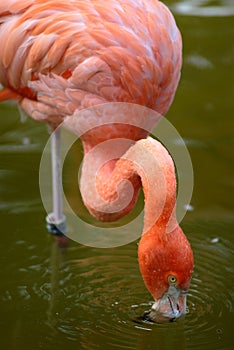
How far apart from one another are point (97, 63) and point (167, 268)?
1492 mm

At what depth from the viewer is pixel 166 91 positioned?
18.2 feet

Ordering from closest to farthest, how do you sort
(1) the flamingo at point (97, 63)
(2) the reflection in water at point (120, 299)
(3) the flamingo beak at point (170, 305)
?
(3) the flamingo beak at point (170, 305), (2) the reflection in water at point (120, 299), (1) the flamingo at point (97, 63)

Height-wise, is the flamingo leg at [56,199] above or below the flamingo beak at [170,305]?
below

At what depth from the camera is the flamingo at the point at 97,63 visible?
209 inches

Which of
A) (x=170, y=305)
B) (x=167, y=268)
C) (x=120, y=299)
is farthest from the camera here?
(x=120, y=299)

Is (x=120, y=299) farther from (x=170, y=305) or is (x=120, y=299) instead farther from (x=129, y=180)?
(x=129, y=180)

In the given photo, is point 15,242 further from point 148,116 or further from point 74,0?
point 74,0

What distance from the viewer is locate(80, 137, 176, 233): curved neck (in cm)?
464

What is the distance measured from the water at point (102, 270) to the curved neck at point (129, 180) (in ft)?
1.73

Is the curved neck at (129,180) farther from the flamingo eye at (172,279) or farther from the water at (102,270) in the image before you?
the water at (102,270)

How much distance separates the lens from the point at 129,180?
5.07 metres

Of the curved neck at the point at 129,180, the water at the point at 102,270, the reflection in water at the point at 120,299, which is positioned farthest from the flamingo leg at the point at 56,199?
the curved neck at the point at 129,180

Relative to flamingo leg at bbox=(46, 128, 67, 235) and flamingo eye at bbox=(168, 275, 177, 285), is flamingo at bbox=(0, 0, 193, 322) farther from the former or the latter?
flamingo leg at bbox=(46, 128, 67, 235)

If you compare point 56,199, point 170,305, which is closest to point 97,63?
point 56,199
